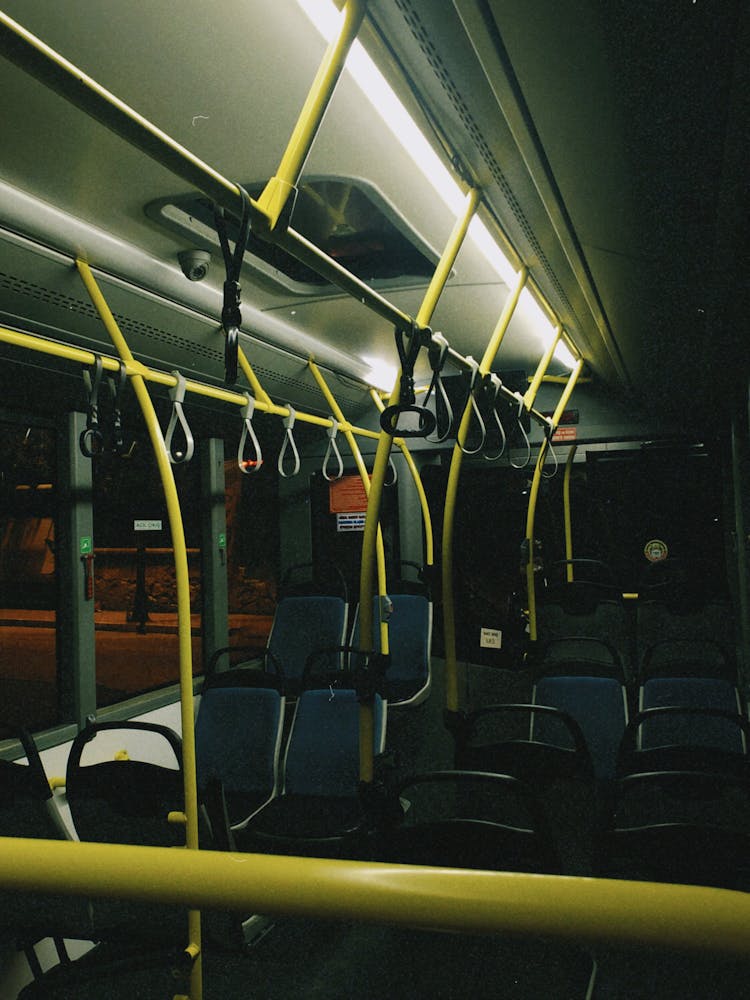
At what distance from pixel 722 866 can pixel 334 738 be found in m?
2.15

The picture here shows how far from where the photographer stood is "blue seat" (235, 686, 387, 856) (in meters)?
3.03

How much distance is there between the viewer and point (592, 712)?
3566mm

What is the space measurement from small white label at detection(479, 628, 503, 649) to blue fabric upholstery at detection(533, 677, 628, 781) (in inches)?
56.9

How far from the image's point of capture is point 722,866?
6.15 feet

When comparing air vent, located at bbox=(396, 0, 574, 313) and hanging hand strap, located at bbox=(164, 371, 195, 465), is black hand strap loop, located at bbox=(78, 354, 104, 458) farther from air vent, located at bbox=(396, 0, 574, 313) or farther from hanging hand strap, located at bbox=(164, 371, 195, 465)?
air vent, located at bbox=(396, 0, 574, 313)

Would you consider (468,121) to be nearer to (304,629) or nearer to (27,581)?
(304,629)

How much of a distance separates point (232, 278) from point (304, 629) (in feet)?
13.0

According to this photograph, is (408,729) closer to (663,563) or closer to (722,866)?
(663,563)

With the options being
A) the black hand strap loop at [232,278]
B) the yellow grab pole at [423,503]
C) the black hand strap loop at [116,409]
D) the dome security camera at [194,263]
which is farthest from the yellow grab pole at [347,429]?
the black hand strap loop at [232,278]

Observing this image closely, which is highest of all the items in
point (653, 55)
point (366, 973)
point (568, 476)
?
point (653, 55)

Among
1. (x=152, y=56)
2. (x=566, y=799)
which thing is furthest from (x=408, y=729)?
(x=152, y=56)

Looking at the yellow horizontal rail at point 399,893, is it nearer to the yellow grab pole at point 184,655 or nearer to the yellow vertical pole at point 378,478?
the yellow vertical pole at point 378,478

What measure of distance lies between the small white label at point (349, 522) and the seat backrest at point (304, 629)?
1.00 m

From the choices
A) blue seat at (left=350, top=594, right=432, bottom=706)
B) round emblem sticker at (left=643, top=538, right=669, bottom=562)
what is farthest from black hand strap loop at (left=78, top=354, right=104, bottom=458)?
round emblem sticker at (left=643, top=538, right=669, bottom=562)
